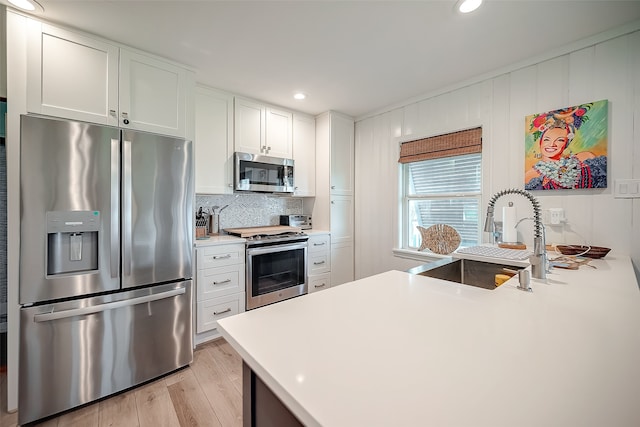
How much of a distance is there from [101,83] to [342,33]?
163cm

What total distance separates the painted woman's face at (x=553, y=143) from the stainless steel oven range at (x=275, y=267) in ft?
7.18

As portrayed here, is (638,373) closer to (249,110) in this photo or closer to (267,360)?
(267,360)

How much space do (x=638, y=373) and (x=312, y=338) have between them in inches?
25.4

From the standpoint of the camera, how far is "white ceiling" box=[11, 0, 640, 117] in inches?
62.1

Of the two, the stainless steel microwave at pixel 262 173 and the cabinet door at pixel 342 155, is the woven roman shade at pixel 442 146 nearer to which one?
the cabinet door at pixel 342 155

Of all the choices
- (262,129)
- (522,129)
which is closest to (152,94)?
(262,129)

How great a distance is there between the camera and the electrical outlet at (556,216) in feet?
6.48

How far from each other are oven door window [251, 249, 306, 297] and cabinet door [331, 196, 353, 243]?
56 cm

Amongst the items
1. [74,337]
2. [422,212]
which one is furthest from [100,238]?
[422,212]

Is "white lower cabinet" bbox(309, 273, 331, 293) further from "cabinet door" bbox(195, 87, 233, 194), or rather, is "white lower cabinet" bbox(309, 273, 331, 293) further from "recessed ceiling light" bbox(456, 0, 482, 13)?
"recessed ceiling light" bbox(456, 0, 482, 13)

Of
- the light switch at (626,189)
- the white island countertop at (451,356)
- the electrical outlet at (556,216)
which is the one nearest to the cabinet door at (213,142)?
the white island countertop at (451,356)

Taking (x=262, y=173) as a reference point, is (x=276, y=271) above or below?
below

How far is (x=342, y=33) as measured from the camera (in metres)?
1.81

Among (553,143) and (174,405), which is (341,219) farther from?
(174,405)
